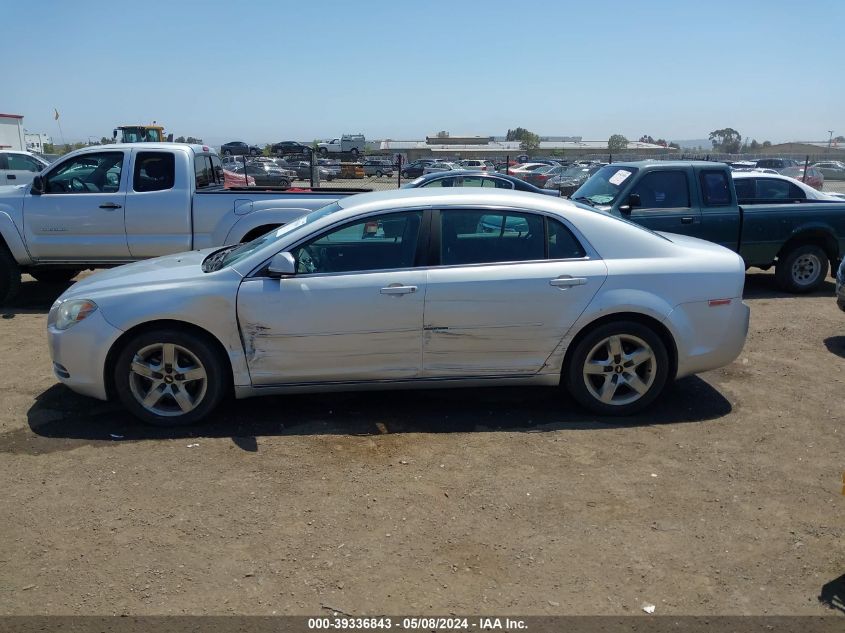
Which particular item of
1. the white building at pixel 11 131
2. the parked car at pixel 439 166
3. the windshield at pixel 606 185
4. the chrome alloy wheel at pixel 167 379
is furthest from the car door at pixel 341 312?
the white building at pixel 11 131

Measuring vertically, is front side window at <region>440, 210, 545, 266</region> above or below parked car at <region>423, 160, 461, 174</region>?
below

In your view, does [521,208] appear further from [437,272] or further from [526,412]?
[526,412]

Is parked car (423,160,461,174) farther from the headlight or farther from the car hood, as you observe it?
the headlight

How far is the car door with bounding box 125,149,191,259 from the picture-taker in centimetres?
857

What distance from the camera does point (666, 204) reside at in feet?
30.2

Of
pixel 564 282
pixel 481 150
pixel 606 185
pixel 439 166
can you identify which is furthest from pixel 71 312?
pixel 481 150

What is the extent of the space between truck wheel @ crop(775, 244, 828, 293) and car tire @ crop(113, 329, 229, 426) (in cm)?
795

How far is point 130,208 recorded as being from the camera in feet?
28.1

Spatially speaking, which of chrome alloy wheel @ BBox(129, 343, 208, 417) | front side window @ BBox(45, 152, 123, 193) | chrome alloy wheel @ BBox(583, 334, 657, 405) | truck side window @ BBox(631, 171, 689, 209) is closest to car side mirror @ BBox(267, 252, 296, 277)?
chrome alloy wheel @ BBox(129, 343, 208, 417)

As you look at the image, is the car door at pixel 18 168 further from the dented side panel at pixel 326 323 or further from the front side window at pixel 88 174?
the dented side panel at pixel 326 323

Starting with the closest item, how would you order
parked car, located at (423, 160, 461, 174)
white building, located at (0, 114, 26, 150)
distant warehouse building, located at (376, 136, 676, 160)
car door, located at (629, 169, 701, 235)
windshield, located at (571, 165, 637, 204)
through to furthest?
car door, located at (629, 169, 701, 235)
windshield, located at (571, 165, 637, 204)
parked car, located at (423, 160, 461, 174)
white building, located at (0, 114, 26, 150)
distant warehouse building, located at (376, 136, 676, 160)

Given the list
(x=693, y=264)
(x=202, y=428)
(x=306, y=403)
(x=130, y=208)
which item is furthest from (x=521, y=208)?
(x=130, y=208)

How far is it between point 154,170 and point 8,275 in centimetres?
217

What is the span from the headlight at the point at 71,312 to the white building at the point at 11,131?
133 ft
